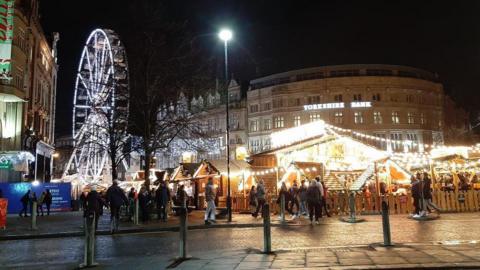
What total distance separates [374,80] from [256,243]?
55.0 meters

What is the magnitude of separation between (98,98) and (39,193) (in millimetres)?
8995

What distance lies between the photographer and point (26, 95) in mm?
38219

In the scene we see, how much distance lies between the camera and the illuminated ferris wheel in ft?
85.8

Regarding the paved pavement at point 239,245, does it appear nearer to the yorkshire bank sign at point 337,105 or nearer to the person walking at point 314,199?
the person walking at point 314,199

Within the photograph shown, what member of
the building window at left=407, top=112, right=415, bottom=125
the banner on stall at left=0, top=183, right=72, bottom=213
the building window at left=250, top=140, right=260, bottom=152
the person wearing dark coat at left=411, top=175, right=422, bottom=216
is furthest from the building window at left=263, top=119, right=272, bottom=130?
the person wearing dark coat at left=411, top=175, right=422, bottom=216

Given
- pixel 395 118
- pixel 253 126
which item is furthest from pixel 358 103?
pixel 253 126

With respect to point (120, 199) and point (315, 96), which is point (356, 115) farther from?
point (120, 199)

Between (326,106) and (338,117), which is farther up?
(326,106)

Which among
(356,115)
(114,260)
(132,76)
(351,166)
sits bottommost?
(114,260)

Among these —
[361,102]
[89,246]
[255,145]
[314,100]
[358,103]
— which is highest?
[314,100]

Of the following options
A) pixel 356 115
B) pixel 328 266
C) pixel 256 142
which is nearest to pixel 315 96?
pixel 356 115

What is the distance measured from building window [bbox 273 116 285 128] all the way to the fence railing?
42.2 metres

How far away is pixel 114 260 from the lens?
37.2 ft

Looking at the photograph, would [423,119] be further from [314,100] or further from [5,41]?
[5,41]
